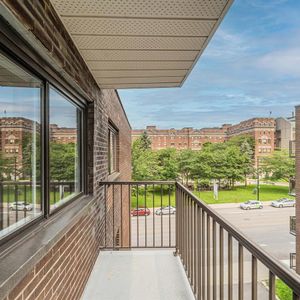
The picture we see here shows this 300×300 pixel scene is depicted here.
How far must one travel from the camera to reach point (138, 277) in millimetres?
2670

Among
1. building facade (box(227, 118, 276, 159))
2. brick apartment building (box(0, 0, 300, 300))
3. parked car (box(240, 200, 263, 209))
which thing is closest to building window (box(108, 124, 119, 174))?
brick apartment building (box(0, 0, 300, 300))

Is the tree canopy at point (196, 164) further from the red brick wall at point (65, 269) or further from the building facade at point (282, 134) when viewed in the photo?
the red brick wall at point (65, 269)

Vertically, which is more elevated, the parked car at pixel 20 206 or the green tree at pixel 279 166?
the parked car at pixel 20 206

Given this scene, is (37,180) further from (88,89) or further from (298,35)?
(298,35)

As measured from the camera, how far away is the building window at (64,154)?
1.95m

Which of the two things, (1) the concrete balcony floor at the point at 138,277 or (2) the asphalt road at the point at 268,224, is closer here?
(1) the concrete balcony floor at the point at 138,277

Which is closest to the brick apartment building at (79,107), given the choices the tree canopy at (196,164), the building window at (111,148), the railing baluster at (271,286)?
the railing baluster at (271,286)

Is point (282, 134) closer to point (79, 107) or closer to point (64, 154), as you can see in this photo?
point (79, 107)

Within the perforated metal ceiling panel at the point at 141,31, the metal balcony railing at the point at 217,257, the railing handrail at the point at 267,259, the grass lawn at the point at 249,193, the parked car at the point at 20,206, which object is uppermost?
the perforated metal ceiling panel at the point at 141,31

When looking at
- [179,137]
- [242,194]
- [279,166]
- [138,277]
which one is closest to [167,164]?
[242,194]

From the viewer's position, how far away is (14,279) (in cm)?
105

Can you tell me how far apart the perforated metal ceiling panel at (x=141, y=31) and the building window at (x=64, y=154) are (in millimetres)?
447

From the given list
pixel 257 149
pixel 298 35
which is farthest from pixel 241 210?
pixel 298 35

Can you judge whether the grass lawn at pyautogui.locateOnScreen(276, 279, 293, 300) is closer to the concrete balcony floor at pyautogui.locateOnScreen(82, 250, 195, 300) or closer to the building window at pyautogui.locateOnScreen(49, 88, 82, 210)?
the concrete balcony floor at pyautogui.locateOnScreen(82, 250, 195, 300)
